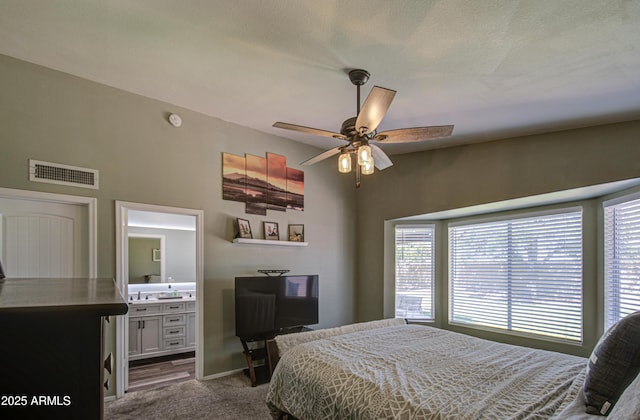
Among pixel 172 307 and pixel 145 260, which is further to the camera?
pixel 145 260

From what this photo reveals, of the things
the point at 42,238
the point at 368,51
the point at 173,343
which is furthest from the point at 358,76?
the point at 173,343

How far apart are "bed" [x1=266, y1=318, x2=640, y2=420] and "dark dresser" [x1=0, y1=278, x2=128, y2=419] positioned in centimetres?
137

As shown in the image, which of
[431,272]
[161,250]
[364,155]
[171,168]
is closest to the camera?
[364,155]

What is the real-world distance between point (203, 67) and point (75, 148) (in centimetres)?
151

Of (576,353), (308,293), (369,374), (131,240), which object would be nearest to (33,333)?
(369,374)

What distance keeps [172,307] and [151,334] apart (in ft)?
1.43

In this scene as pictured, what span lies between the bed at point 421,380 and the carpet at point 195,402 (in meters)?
0.85

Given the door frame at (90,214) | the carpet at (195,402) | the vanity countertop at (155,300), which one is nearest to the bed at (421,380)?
the carpet at (195,402)

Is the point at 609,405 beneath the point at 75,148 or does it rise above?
beneath

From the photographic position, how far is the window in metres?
4.87

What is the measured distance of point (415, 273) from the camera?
194 inches

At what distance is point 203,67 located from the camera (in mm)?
2750

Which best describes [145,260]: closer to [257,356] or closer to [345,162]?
[257,356]

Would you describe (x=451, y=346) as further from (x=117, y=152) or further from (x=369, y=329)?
(x=117, y=152)
